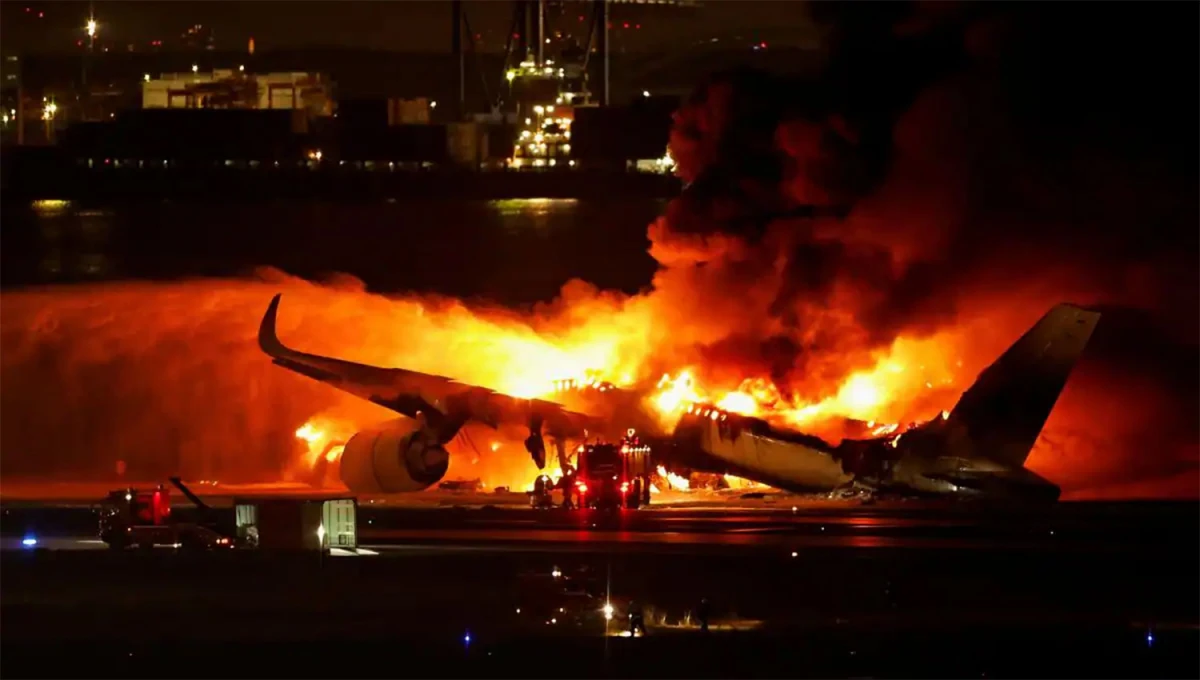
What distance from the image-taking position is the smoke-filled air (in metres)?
53.0

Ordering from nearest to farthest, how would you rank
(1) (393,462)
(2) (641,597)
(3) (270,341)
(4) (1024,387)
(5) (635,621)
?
(5) (635,621), (2) (641,597), (4) (1024,387), (1) (393,462), (3) (270,341)

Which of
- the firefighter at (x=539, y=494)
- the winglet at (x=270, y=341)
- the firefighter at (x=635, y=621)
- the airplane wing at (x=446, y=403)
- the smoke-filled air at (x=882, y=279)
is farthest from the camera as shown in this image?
the smoke-filled air at (x=882, y=279)

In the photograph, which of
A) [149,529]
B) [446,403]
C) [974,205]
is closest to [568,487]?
[446,403]

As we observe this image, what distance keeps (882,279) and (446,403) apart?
46.1 feet

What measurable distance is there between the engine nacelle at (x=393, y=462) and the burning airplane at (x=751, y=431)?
0.10 feet

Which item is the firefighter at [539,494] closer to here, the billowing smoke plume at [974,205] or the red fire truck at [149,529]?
the billowing smoke plume at [974,205]

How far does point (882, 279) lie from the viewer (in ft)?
175

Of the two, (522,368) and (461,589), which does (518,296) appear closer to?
(522,368)

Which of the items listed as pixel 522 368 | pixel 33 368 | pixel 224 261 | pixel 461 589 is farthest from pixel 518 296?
pixel 461 589

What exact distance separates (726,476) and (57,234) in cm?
14349

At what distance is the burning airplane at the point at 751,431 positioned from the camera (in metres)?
46.1

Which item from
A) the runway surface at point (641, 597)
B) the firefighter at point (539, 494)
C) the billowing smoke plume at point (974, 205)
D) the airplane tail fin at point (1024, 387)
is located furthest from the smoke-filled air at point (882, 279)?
the runway surface at point (641, 597)

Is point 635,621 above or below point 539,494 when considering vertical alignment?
above

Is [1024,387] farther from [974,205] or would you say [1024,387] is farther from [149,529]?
[149,529]
